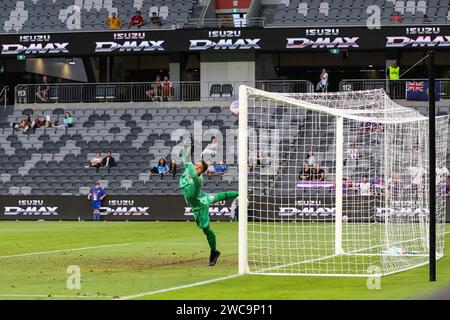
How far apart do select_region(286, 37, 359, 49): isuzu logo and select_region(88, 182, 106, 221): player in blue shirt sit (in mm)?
11146

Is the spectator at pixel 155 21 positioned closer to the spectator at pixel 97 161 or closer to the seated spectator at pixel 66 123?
the seated spectator at pixel 66 123

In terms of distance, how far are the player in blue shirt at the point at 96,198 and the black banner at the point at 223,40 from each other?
8900 mm

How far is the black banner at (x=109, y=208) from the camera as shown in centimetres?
4119

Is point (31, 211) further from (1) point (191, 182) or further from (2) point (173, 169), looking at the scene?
(1) point (191, 182)

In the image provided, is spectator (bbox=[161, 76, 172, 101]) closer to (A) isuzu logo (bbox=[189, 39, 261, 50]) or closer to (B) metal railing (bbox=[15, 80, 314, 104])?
(B) metal railing (bbox=[15, 80, 314, 104])

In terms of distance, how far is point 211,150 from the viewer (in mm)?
42938

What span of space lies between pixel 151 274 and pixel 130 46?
1231 inches

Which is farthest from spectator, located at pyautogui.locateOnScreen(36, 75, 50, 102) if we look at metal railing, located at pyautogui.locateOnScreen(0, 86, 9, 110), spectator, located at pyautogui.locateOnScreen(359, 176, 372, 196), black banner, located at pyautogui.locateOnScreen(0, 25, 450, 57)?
spectator, located at pyautogui.locateOnScreen(359, 176, 372, 196)

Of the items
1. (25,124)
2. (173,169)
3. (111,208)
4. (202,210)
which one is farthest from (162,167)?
(202,210)

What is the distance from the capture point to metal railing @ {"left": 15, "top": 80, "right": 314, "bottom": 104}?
1885 inches

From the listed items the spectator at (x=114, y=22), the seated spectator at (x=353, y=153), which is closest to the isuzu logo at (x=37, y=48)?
the spectator at (x=114, y=22)

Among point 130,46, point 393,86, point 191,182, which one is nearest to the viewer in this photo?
point 191,182
